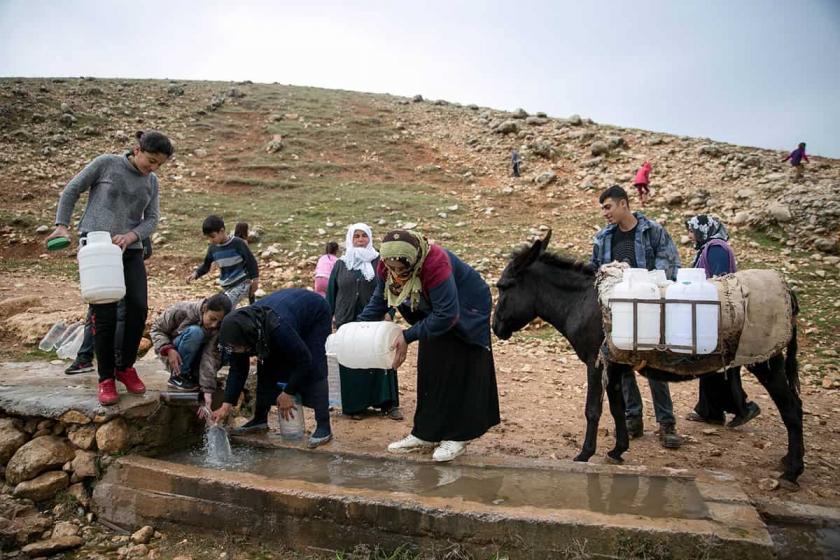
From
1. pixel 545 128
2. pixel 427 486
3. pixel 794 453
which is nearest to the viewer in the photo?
pixel 427 486

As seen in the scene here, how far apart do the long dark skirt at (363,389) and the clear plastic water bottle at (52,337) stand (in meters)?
3.45

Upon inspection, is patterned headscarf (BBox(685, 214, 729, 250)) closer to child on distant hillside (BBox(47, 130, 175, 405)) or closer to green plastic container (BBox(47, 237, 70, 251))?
child on distant hillside (BBox(47, 130, 175, 405))

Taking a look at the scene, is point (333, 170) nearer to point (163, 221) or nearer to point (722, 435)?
point (163, 221)

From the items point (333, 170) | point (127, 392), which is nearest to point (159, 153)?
point (127, 392)

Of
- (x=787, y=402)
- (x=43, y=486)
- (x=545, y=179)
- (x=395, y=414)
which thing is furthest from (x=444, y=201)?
(x=43, y=486)

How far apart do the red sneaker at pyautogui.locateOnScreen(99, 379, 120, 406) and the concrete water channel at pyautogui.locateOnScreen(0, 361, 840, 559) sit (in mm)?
66

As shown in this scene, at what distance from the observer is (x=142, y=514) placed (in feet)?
11.7

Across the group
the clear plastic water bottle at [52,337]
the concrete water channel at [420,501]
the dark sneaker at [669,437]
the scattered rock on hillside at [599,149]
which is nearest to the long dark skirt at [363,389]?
the concrete water channel at [420,501]

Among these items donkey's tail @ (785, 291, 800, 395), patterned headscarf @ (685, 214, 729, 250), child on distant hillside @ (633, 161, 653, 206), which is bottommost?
donkey's tail @ (785, 291, 800, 395)

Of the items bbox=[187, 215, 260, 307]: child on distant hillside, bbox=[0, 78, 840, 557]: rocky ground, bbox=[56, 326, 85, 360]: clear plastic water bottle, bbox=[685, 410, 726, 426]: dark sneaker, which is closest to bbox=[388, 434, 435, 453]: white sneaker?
bbox=[0, 78, 840, 557]: rocky ground

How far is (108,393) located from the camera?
12.5ft

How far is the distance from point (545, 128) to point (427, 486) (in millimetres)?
19530

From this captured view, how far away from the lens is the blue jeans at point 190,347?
4.30m

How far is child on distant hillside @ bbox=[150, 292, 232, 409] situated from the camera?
425 cm
